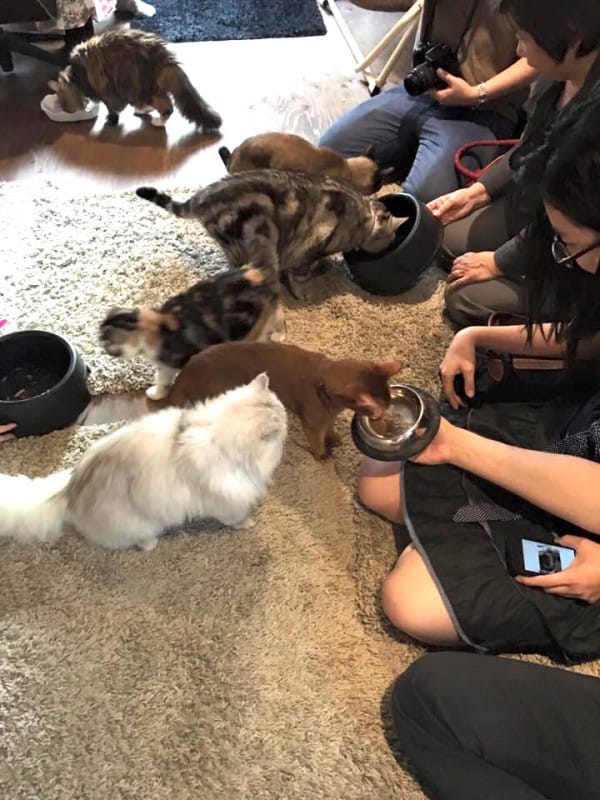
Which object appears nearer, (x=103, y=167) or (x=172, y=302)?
(x=172, y=302)


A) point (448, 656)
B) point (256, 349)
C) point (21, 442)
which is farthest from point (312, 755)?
point (21, 442)

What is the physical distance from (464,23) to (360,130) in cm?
46

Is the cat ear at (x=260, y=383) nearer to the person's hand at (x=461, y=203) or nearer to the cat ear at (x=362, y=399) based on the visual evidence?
the cat ear at (x=362, y=399)

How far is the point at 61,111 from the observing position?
2715mm

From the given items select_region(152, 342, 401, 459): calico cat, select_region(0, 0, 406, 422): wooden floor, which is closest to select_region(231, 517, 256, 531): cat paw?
select_region(152, 342, 401, 459): calico cat

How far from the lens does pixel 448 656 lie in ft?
4.07

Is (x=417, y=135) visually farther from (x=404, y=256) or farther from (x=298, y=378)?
(x=298, y=378)

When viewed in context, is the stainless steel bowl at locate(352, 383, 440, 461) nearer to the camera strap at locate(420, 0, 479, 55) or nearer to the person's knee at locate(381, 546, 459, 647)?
the person's knee at locate(381, 546, 459, 647)

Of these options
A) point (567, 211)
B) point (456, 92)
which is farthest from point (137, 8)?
point (567, 211)

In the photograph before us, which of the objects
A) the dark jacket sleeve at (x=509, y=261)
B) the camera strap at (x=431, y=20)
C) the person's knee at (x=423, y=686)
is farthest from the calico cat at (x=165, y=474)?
the camera strap at (x=431, y=20)

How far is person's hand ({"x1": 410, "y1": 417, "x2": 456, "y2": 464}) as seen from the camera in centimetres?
137

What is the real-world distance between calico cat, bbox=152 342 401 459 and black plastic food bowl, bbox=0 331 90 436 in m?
0.26

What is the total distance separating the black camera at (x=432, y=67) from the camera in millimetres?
2213

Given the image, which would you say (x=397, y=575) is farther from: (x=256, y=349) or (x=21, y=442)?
(x=21, y=442)
